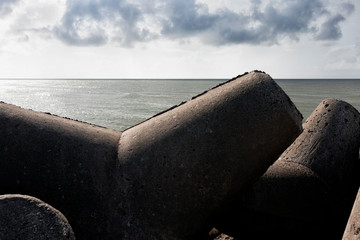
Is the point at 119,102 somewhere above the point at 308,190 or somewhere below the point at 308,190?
below

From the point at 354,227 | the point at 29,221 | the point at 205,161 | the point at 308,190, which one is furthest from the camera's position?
the point at 308,190

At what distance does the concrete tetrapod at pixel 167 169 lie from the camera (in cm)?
263

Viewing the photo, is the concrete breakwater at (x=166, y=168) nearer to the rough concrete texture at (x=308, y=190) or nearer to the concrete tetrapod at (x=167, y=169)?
the concrete tetrapod at (x=167, y=169)

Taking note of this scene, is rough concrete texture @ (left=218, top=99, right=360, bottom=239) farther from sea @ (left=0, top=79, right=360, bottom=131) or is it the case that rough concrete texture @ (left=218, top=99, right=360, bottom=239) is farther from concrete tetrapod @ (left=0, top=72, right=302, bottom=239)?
sea @ (left=0, top=79, right=360, bottom=131)

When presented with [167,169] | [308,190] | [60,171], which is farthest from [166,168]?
[308,190]

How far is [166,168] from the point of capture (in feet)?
8.72

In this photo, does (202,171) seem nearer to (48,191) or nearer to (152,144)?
(152,144)

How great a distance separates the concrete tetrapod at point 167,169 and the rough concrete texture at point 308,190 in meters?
0.62

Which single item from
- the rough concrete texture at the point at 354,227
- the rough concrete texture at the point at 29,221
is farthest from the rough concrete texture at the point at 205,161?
the rough concrete texture at the point at 354,227

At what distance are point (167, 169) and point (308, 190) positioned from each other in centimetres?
150

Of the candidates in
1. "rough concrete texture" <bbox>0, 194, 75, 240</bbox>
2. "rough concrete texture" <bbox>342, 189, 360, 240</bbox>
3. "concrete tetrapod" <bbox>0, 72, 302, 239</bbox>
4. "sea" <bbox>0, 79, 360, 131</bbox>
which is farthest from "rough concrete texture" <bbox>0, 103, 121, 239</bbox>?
"sea" <bbox>0, 79, 360, 131</bbox>

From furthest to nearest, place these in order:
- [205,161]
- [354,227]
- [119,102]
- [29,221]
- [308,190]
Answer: [119,102]
[308,190]
[205,161]
[29,221]
[354,227]

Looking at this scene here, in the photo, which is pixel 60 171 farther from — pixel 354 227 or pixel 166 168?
pixel 354 227

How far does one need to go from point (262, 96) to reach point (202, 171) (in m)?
0.70
